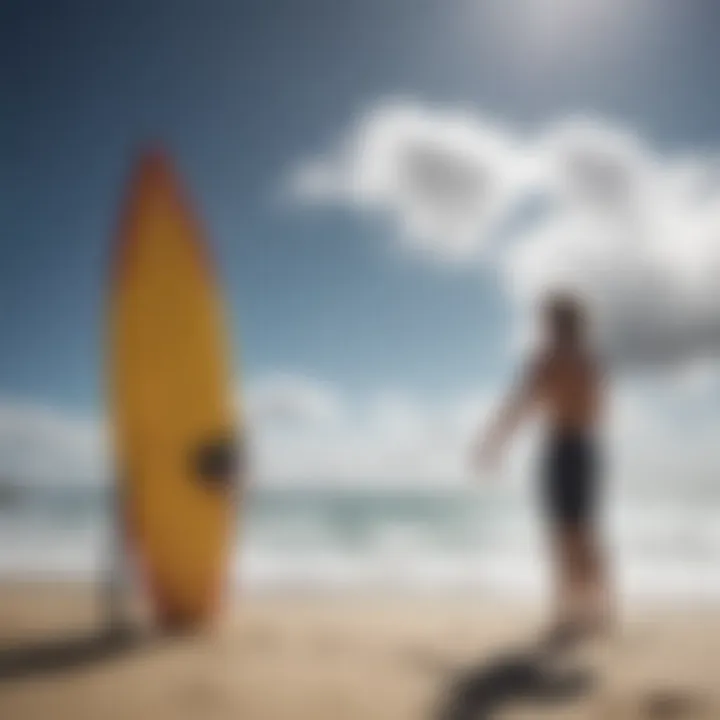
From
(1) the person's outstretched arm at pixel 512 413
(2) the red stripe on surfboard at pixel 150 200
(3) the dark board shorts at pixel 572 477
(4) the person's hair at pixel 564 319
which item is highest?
(2) the red stripe on surfboard at pixel 150 200

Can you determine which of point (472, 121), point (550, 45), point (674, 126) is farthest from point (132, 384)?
point (674, 126)

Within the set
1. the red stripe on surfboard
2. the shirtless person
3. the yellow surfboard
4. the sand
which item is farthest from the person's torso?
the red stripe on surfboard

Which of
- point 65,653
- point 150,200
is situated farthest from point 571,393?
point 65,653

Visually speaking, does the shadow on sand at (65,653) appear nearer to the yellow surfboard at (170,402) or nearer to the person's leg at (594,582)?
the yellow surfboard at (170,402)

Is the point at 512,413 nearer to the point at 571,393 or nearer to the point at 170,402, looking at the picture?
the point at 571,393

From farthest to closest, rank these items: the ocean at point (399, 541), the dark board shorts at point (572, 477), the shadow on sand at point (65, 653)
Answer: the ocean at point (399, 541)
the dark board shorts at point (572, 477)
the shadow on sand at point (65, 653)

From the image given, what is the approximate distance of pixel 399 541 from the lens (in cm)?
445

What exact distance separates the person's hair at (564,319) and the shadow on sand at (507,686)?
774mm

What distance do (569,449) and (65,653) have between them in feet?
4.31

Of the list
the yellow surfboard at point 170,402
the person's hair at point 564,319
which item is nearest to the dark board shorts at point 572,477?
the person's hair at point 564,319

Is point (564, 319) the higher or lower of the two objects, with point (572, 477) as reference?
higher

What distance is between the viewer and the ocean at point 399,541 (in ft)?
8.72

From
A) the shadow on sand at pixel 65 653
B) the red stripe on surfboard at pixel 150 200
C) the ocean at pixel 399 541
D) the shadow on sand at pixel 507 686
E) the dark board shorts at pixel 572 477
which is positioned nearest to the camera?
the shadow on sand at pixel 507 686

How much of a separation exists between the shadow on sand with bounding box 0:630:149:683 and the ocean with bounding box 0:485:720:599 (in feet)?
0.64
